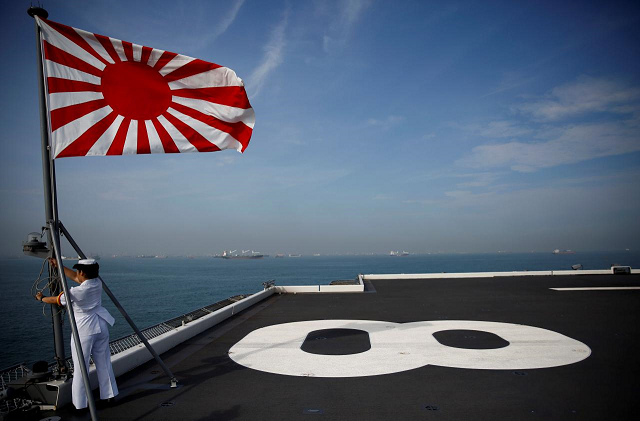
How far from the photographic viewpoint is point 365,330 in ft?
28.5

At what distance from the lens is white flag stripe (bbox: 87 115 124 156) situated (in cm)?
492

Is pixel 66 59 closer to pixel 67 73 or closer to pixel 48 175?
pixel 67 73

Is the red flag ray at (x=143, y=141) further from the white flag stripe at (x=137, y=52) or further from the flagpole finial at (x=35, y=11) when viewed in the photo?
the flagpole finial at (x=35, y=11)

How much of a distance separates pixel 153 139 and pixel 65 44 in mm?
1509

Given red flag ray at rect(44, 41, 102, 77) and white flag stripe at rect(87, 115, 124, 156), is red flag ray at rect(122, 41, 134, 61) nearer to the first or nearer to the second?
red flag ray at rect(44, 41, 102, 77)

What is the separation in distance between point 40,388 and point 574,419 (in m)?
6.14

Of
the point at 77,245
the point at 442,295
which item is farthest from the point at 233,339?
the point at 442,295

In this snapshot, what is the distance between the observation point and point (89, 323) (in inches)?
179

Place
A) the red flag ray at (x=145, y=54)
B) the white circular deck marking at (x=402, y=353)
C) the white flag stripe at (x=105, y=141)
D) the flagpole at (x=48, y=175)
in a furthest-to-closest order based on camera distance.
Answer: the white circular deck marking at (x=402, y=353) → the red flag ray at (x=145, y=54) → the white flag stripe at (x=105, y=141) → the flagpole at (x=48, y=175)

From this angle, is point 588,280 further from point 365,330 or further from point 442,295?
point 365,330

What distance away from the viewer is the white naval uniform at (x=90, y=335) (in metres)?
4.38

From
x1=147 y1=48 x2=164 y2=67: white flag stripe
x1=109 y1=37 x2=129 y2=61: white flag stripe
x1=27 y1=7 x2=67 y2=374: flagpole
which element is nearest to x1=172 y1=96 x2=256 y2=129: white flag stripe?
x1=147 y1=48 x2=164 y2=67: white flag stripe

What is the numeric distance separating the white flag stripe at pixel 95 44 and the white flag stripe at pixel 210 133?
0.99 meters

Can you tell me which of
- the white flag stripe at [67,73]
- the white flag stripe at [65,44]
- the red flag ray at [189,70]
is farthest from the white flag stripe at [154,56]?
the white flag stripe at [67,73]
